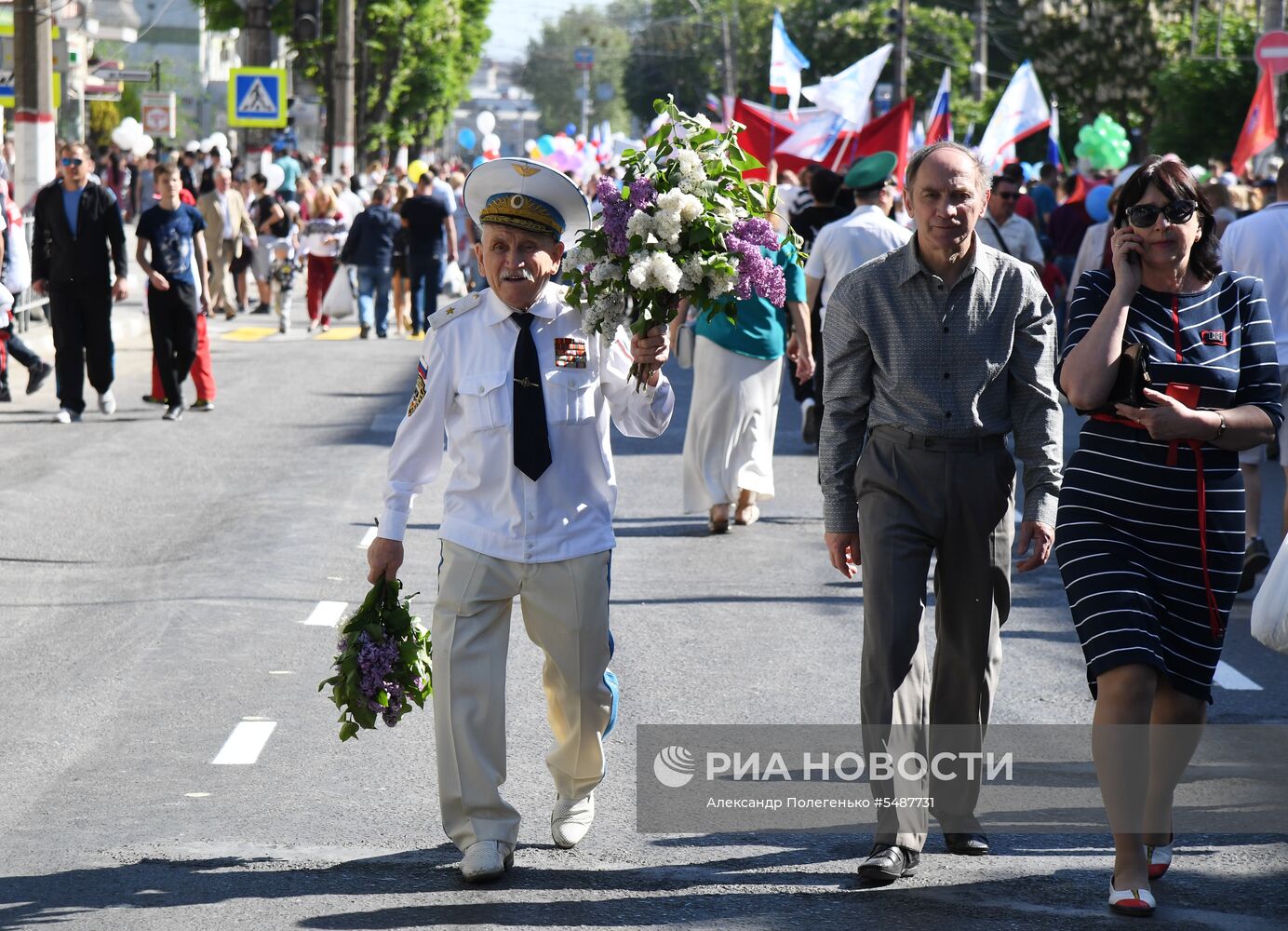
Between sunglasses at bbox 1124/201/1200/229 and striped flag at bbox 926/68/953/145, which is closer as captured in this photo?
sunglasses at bbox 1124/201/1200/229

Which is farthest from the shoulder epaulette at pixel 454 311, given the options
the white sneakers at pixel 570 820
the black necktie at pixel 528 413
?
the white sneakers at pixel 570 820

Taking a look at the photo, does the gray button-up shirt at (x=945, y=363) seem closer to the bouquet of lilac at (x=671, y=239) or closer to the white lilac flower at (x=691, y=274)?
the bouquet of lilac at (x=671, y=239)

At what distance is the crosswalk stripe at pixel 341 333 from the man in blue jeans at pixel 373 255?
0.24m

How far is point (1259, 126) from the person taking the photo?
1886 centimetres

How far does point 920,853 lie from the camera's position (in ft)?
17.4

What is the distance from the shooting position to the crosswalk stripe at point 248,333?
72.1ft

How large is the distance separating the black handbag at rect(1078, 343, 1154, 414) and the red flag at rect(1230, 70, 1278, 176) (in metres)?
14.6

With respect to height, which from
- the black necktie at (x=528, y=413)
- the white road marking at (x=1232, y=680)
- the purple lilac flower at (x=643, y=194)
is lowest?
the white road marking at (x=1232, y=680)

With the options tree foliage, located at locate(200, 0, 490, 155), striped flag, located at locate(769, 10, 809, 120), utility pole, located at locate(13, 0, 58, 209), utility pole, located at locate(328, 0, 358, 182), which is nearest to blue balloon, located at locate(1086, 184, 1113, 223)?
striped flag, located at locate(769, 10, 809, 120)

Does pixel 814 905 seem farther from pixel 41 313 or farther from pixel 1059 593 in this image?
pixel 41 313

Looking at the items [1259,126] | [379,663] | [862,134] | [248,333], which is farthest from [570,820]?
[248,333]

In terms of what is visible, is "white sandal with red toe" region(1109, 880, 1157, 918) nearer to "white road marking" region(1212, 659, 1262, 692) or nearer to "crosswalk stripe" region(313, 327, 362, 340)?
"white road marking" region(1212, 659, 1262, 692)

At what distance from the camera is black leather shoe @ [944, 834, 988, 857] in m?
5.36

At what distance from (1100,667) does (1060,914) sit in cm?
63
